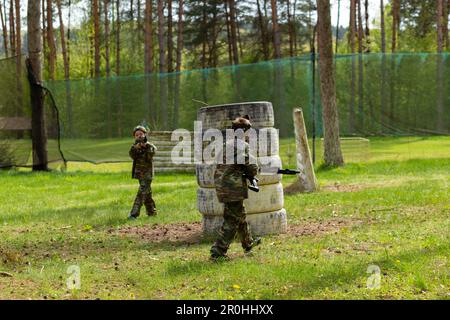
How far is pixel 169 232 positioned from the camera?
368 inches

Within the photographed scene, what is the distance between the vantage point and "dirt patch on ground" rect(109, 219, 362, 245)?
28.8 feet

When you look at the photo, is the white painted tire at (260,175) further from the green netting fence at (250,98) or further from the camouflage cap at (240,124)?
the green netting fence at (250,98)

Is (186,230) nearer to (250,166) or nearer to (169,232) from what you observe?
(169,232)

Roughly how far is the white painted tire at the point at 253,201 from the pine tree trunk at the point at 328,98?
26.4 feet

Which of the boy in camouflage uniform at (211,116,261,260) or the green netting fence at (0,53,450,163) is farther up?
the green netting fence at (0,53,450,163)

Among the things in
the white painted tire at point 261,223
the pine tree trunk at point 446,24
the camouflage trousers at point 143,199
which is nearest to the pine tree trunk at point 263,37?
the pine tree trunk at point 446,24

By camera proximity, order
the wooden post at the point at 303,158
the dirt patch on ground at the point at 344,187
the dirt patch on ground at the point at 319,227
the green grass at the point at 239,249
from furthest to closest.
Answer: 1. the dirt patch on ground at the point at 344,187
2. the wooden post at the point at 303,158
3. the dirt patch on ground at the point at 319,227
4. the green grass at the point at 239,249

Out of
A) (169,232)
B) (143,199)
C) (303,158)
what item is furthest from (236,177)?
(303,158)

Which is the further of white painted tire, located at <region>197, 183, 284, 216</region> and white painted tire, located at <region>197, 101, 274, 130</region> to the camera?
white painted tire, located at <region>197, 183, 284, 216</region>

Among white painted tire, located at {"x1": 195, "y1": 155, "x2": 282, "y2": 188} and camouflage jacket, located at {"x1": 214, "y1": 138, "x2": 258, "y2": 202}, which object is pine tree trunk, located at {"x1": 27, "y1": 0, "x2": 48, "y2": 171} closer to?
white painted tire, located at {"x1": 195, "y1": 155, "x2": 282, "y2": 188}

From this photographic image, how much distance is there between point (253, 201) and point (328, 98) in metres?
8.56

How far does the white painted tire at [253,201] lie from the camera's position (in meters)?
8.64

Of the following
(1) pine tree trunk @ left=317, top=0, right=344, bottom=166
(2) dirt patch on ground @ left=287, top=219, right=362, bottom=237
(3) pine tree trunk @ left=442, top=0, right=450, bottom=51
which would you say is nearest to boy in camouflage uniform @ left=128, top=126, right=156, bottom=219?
(2) dirt patch on ground @ left=287, top=219, right=362, bottom=237
